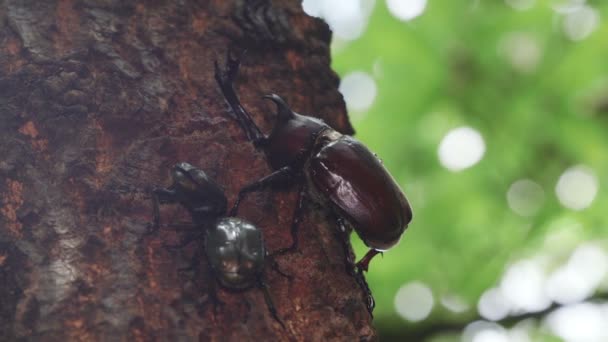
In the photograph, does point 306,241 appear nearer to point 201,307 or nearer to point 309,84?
point 201,307

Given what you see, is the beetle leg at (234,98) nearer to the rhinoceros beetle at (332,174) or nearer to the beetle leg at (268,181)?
the rhinoceros beetle at (332,174)

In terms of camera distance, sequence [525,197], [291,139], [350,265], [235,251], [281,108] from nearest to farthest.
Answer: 1. [235,251]
2. [350,265]
3. [281,108]
4. [291,139]
5. [525,197]

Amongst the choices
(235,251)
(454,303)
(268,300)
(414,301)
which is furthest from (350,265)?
(414,301)

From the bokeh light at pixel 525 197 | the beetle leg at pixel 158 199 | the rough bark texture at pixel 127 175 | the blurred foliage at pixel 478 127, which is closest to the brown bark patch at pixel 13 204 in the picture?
the rough bark texture at pixel 127 175

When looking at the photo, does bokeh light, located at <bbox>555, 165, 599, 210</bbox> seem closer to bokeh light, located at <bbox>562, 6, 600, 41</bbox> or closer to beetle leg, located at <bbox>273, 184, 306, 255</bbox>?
bokeh light, located at <bbox>562, 6, 600, 41</bbox>

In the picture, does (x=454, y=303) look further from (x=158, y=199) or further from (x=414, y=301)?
(x=158, y=199)

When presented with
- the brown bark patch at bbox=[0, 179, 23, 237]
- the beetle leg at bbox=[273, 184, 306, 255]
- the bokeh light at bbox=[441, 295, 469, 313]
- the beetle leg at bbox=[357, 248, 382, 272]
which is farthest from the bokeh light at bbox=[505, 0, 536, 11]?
the brown bark patch at bbox=[0, 179, 23, 237]

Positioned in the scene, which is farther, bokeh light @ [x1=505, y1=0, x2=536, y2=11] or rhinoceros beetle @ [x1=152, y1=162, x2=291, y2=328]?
bokeh light @ [x1=505, y1=0, x2=536, y2=11]
